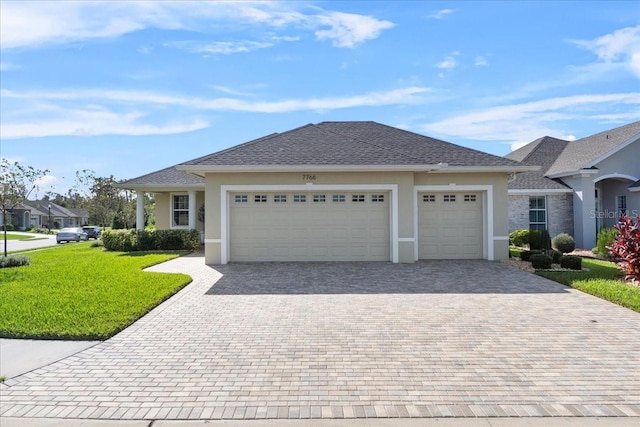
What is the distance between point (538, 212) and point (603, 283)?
1057cm

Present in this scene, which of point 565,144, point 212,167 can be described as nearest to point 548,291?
point 212,167

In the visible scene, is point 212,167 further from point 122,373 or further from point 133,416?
point 133,416

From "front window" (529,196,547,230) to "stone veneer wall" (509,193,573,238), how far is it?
6.5 inches

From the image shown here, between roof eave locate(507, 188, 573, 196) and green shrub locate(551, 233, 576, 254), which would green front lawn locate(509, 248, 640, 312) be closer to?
green shrub locate(551, 233, 576, 254)

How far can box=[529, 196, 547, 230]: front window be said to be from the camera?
64.4ft

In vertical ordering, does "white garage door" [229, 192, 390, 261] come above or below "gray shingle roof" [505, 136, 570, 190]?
below

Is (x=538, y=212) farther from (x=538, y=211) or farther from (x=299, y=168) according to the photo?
(x=299, y=168)

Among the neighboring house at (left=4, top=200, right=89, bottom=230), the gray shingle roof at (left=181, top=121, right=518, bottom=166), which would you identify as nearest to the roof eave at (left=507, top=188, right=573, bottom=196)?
the gray shingle roof at (left=181, top=121, right=518, bottom=166)

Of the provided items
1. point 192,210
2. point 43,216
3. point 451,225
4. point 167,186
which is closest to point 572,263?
point 451,225

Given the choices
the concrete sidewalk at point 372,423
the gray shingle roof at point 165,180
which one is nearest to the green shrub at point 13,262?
the gray shingle roof at point 165,180

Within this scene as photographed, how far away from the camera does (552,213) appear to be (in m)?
19.5

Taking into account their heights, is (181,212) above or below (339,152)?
below

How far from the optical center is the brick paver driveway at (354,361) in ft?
13.6

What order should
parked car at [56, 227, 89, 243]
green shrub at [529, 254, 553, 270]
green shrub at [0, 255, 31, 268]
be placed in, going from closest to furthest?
green shrub at [529, 254, 553, 270] → green shrub at [0, 255, 31, 268] → parked car at [56, 227, 89, 243]
